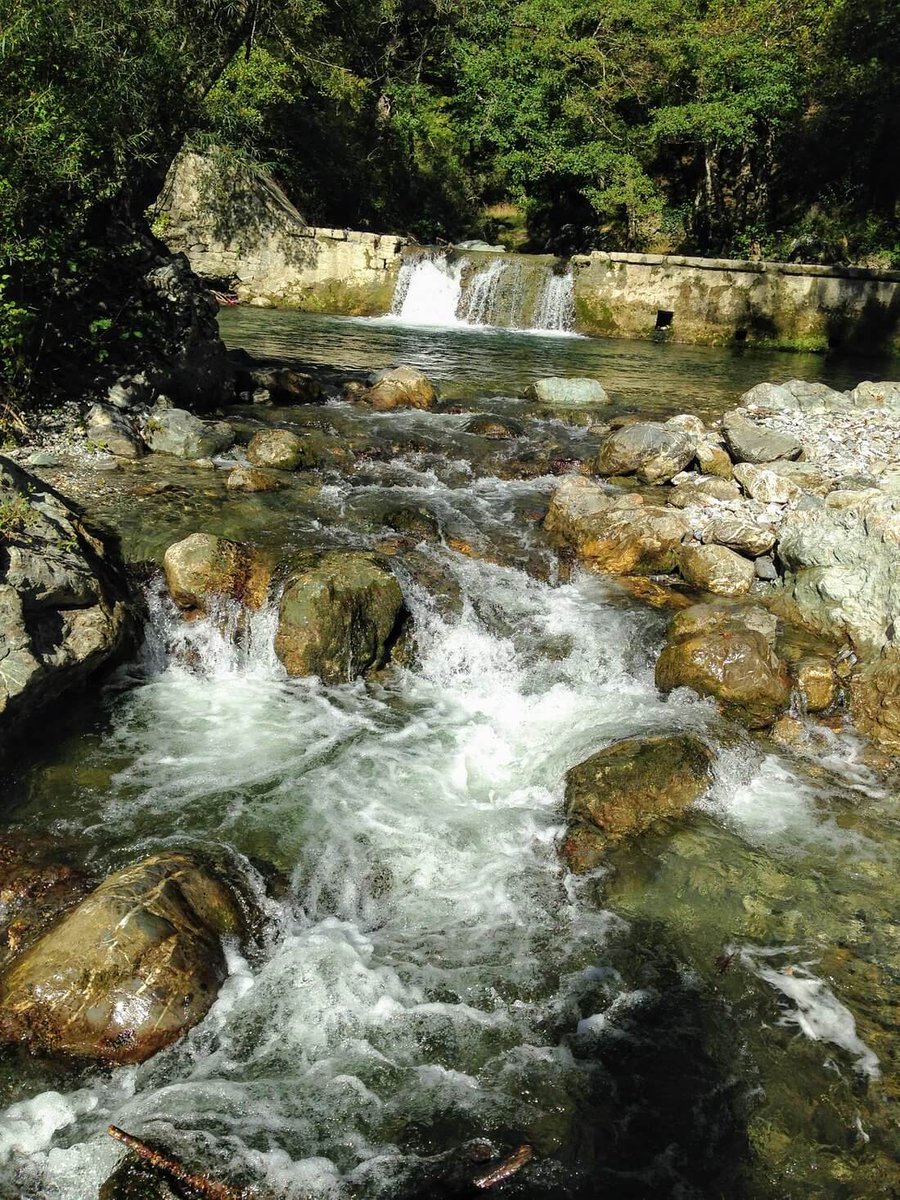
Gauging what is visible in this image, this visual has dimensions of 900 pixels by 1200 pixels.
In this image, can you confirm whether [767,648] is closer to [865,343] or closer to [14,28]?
[14,28]

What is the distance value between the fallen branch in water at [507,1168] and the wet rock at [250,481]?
629cm

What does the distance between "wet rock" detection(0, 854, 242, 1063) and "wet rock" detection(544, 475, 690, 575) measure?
16.2 feet

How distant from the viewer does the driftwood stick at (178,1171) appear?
9.38 feet

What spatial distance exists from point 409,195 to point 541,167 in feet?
13.8

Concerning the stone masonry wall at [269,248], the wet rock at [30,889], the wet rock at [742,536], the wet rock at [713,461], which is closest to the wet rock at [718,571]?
the wet rock at [742,536]

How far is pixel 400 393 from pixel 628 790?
7.80 meters

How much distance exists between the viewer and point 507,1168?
9.93 feet

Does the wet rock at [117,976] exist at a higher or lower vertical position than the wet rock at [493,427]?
lower

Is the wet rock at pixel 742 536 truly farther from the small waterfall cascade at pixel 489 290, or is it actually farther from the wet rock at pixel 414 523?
the small waterfall cascade at pixel 489 290

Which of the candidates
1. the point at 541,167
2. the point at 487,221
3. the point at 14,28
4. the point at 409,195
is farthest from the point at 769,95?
the point at 14,28

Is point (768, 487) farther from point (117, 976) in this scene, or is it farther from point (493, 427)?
point (117, 976)

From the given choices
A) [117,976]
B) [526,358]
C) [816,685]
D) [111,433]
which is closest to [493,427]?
[111,433]

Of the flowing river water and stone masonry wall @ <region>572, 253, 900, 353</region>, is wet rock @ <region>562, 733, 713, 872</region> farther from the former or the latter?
stone masonry wall @ <region>572, 253, 900, 353</region>

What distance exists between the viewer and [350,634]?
20.3 ft
